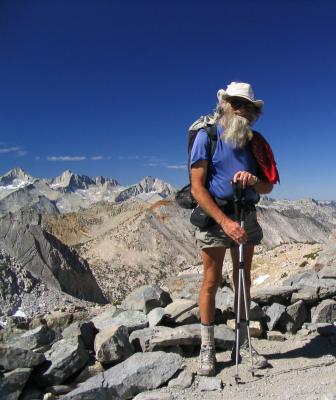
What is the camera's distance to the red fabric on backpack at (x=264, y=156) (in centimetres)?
546

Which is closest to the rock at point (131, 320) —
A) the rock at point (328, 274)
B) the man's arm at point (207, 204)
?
the man's arm at point (207, 204)

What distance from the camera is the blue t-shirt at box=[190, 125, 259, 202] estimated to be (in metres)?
5.26

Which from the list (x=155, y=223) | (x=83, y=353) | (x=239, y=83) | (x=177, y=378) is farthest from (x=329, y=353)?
(x=155, y=223)

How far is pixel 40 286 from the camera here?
1386 centimetres

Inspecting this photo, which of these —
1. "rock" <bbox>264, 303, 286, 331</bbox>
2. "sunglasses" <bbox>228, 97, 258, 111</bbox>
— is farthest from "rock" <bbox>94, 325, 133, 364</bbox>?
"sunglasses" <bbox>228, 97, 258, 111</bbox>

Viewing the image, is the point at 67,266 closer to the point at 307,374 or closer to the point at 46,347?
the point at 46,347

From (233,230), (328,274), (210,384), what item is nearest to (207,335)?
(210,384)

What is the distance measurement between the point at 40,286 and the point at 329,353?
983 cm

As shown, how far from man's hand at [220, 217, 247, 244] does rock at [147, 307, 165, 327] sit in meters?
2.41

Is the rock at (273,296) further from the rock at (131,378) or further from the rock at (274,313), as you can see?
the rock at (131,378)

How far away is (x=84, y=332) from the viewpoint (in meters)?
6.62

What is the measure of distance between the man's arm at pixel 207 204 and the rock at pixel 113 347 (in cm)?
219

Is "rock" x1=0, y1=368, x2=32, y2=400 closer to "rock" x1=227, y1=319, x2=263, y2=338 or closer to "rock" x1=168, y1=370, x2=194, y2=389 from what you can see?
"rock" x1=168, y1=370, x2=194, y2=389

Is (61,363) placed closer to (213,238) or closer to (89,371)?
(89,371)
